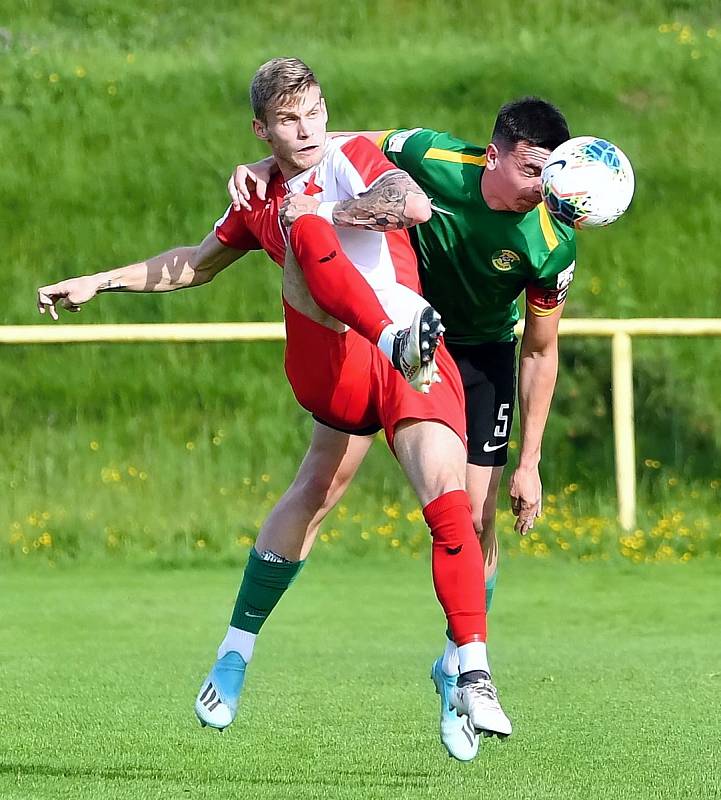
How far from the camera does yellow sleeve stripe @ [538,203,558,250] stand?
5.95 metres

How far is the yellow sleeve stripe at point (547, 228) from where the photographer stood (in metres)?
5.95

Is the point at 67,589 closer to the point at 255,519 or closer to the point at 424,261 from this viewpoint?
the point at 255,519

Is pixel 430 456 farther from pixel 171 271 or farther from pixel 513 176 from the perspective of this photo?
pixel 171 271

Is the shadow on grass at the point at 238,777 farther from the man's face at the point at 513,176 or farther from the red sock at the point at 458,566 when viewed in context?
the man's face at the point at 513,176

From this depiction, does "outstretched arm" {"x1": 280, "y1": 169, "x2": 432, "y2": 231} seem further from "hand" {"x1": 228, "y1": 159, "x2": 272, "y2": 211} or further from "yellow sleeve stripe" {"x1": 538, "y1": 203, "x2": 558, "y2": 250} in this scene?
"yellow sleeve stripe" {"x1": 538, "y1": 203, "x2": 558, "y2": 250}

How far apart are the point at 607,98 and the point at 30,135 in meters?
6.79

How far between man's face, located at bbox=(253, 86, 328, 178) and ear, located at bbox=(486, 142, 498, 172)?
60 cm

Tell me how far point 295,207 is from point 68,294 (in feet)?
3.59

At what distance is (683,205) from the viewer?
17578mm

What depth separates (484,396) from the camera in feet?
21.6

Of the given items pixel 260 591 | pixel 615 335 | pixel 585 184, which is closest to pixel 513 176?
pixel 585 184

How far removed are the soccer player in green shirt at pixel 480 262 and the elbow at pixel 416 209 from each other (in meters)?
0.51

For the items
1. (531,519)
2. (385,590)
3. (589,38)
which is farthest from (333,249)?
(589,38)

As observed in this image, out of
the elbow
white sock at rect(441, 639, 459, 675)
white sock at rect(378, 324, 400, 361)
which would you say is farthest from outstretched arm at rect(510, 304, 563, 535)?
white sock at rect(378, 324, 400, 361)
